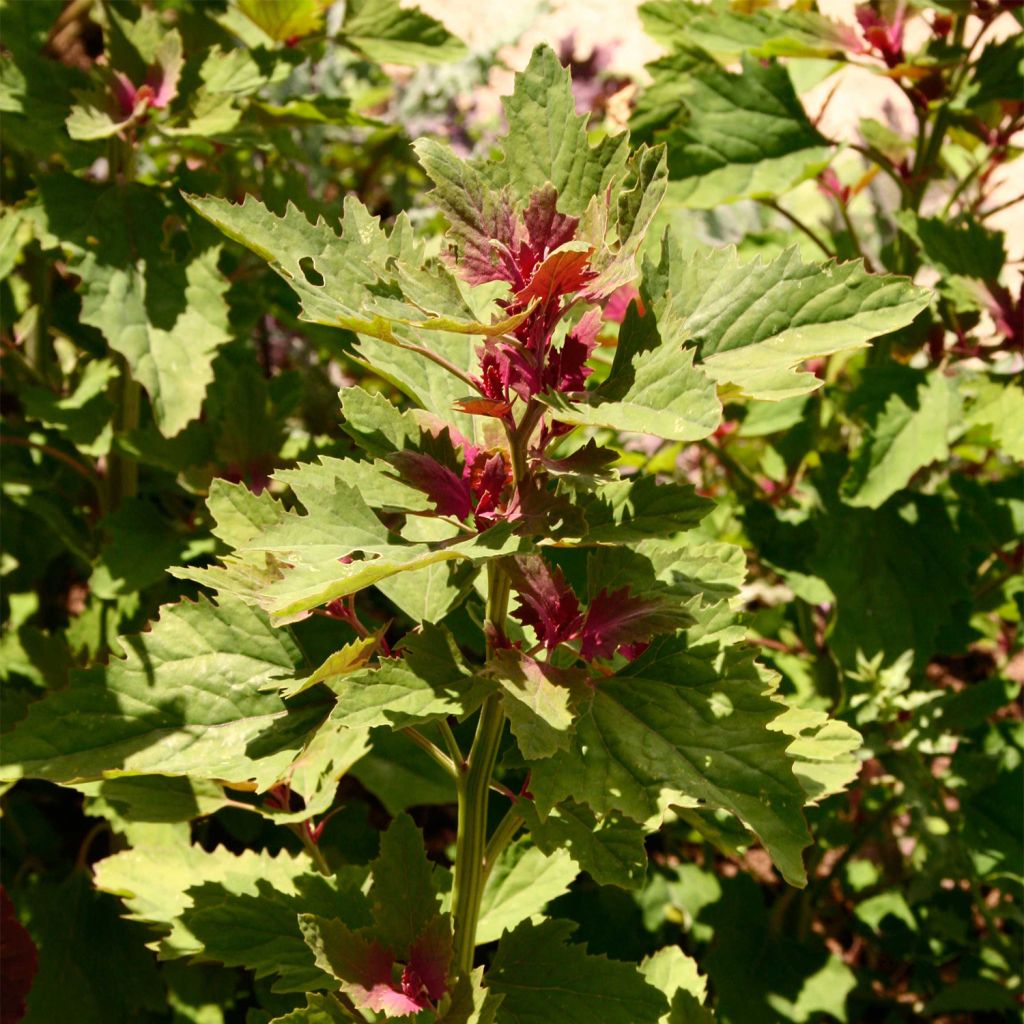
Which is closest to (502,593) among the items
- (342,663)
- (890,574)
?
(342,663)

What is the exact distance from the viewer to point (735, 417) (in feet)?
7.40

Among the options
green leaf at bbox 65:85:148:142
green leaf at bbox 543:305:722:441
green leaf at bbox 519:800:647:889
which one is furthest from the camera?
green leaf at bbox 65:85:148:142

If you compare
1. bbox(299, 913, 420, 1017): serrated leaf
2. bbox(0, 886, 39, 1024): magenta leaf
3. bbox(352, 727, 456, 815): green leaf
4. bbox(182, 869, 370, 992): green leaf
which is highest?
bbox(299, 913, 420, 1017): serrated leaf

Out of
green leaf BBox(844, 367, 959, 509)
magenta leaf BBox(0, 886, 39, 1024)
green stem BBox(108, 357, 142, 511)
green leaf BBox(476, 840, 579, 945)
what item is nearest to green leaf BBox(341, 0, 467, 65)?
green stem BBox(108, 357, 142, 511)

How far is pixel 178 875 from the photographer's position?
149 centimetres

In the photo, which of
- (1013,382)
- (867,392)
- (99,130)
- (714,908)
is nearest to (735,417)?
(867,392)

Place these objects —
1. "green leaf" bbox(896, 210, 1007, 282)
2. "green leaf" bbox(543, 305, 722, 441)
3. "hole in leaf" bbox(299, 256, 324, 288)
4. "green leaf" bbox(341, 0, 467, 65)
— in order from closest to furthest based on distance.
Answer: "green leaf" bbox(543, 305, 722, 441) < "hole in leaf" bbox(299, 256, 324, 288) < "green leaf" bbox(896, 210, 1007, 282) < "green leaf" bbox(341, 0, 467, 65)

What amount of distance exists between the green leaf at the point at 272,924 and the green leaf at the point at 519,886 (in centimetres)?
19

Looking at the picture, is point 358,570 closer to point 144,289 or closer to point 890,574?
point 144,289

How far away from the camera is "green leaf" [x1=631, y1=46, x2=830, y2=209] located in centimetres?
190

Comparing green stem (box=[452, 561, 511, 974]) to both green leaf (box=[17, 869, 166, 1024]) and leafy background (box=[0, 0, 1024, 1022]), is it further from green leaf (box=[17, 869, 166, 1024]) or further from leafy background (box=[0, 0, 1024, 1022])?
green leaf (box=[17, 869, 166, 1024])

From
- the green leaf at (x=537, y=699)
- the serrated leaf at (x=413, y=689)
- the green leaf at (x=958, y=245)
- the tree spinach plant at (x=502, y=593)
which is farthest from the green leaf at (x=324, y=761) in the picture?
the green leaf at (x=958, y=245)

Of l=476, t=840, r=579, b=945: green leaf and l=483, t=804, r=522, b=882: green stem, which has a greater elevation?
l=483, t=804, r=522, b=882: green stem

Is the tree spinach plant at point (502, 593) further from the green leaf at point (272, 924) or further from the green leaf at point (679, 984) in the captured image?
the green leaf at point (679, 984)
